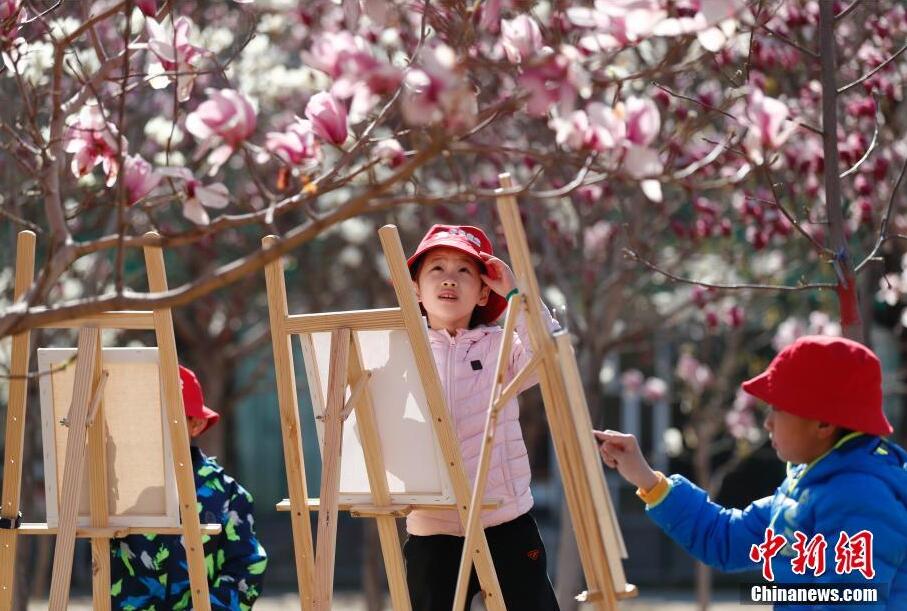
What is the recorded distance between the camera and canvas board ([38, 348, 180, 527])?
432 centimetres

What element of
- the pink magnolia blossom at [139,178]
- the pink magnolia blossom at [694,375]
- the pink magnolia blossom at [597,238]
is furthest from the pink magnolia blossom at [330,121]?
the pink magnolia blossom at [694,375]

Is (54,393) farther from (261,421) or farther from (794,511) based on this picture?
(261,421)

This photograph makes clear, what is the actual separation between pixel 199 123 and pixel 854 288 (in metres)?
2.30

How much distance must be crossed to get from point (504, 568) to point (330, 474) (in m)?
0.63

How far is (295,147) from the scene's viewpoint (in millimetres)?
3184

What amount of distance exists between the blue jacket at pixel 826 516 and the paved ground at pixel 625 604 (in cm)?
866

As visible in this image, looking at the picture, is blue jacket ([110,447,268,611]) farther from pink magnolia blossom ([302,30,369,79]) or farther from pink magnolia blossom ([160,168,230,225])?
pink magnolia blossom ([302,30,369,79])

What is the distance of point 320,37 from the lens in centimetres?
280

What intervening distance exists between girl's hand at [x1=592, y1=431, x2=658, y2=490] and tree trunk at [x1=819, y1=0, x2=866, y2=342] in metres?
1.10

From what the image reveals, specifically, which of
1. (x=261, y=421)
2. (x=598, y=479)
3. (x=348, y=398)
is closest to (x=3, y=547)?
(x=348, y=398)

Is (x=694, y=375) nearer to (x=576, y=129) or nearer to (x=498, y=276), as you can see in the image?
(x=498, y=276)

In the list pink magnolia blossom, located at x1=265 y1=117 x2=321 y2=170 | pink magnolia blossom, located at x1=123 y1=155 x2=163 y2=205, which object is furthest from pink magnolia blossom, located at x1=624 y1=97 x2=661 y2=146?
pink magnolia blossom, located at x1=123 y1=155 x2=163 y2=205

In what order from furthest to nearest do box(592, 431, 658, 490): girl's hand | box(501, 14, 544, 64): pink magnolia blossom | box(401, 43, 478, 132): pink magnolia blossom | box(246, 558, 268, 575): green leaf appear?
box(246, 558, 268, 575): green leaf → box(592, 431, 658, 490): girl's hand → box(501, 14, 544, 64): pink magnolia blossom → box(401, 43, 478, 132): pink magnolia blossom

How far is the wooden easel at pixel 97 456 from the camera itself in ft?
13.7
